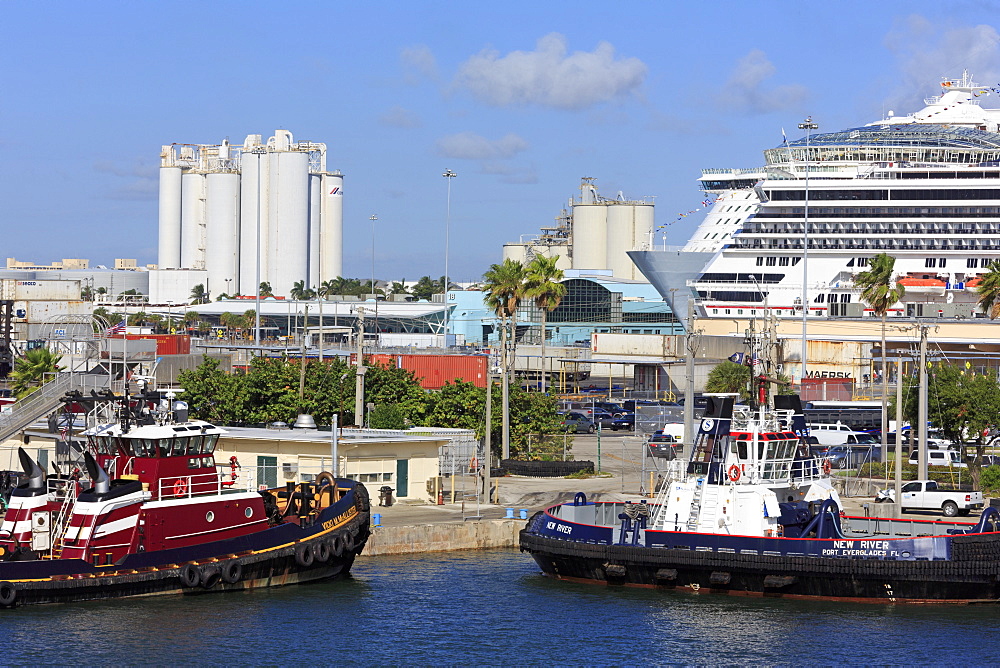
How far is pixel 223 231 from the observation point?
641 ft

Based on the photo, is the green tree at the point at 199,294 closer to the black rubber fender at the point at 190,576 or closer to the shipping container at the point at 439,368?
the shipping container at the point at 439,368

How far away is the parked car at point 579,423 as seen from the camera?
6120cm

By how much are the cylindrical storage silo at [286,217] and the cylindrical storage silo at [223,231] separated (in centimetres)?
930

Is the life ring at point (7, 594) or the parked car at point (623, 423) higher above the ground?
the parked car at point (623, 423)

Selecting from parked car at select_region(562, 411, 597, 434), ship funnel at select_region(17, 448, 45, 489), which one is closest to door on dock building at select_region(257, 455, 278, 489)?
ship funnel at select_region(17, 448, 45, 489)

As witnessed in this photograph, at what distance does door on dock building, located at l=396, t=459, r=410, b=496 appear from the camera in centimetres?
3962

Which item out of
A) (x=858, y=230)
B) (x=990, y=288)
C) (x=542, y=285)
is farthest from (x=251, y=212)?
(x=990, y=288)

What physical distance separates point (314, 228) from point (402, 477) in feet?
530

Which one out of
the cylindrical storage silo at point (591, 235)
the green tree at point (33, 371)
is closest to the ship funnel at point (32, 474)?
the green tree at point (33, 371)

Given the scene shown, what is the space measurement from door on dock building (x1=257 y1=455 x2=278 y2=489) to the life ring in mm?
11577

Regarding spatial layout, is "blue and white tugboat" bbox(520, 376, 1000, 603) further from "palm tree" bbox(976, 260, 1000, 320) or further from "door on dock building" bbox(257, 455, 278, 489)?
"palm tree" bbox(976, 260, 1000, 320)

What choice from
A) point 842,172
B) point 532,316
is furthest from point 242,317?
point 842,172

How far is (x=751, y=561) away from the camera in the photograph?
3083cm

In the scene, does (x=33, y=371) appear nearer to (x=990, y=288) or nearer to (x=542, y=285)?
(x=542, y=285)
